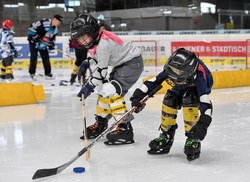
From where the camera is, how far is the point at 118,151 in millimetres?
2770

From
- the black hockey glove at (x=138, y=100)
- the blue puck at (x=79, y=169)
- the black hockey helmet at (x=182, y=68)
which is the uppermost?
the black hockey helmet at (x=182, y=68)

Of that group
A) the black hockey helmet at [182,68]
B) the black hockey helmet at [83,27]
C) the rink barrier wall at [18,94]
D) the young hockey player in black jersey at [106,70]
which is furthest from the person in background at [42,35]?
the black hockey helmet at [182,68]

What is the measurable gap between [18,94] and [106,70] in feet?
7.62

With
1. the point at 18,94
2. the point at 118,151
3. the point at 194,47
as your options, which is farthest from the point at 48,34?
the point at 118,151

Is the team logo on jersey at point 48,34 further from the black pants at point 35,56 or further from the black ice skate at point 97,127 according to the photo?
the black ice skate at point 97,127

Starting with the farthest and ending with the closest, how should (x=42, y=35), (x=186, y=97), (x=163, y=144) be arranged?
(x=42, y=35), (x=163, y=144), (x=186, y=97)

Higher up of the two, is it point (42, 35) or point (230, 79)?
point (42, 35)

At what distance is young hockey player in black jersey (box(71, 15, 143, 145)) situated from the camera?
2863 mm

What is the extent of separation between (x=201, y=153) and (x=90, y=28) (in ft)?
3.89

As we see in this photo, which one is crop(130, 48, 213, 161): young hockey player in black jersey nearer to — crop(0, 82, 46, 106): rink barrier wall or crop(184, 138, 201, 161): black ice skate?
crop(184, 138, 201, 161): black ice skate

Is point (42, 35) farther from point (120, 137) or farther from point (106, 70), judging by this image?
point (120, 137)

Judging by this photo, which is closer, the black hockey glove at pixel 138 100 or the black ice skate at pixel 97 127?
the black hockey glove at pixel 138 100

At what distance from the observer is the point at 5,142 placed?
3082 millimetres

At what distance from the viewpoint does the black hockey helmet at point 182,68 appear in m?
2.36
